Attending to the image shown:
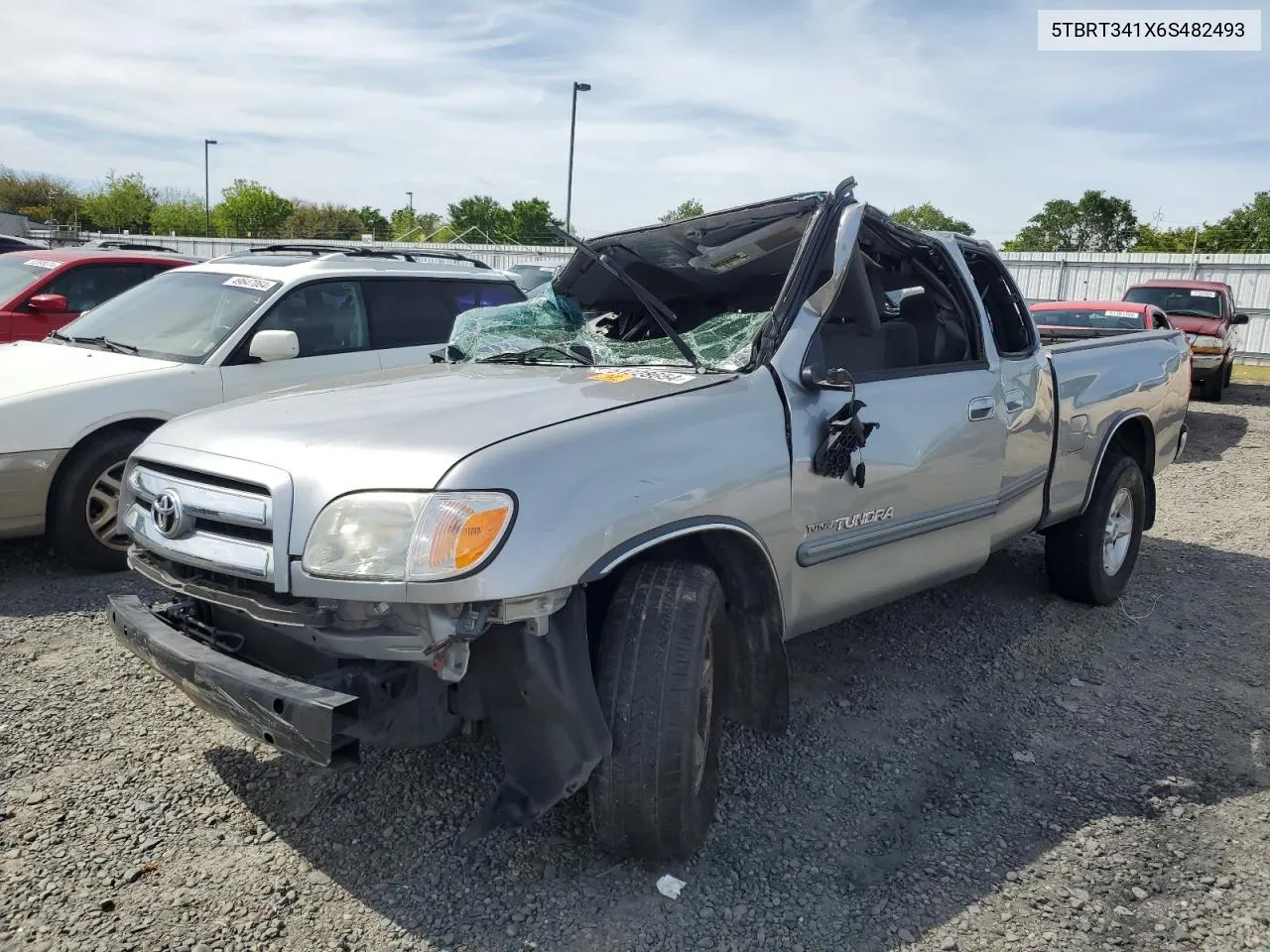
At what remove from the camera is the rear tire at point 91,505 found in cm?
484

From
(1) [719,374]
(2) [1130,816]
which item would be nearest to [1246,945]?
(2) [1130,816]

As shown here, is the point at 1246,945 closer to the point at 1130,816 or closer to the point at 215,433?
the point at 1130,816

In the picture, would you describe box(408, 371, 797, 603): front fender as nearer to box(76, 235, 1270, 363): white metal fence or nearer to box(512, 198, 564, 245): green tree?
box(76, 235, 1270, 363): white metal fence

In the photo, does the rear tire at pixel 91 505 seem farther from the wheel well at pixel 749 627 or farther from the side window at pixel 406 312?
the wheel well at pixel 749 627

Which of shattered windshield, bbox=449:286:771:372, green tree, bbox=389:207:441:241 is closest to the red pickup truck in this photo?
shattered windshield, bbox=449:286:771:372

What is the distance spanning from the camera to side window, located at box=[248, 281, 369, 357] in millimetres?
5719

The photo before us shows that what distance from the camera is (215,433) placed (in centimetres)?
279

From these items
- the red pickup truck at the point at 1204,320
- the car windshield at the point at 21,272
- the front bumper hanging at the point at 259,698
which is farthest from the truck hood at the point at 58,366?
the red pickup truck at the point at 1204,320

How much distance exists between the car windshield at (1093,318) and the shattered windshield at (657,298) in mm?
8733

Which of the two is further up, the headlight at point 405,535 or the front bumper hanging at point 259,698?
the headlight at point 405,535

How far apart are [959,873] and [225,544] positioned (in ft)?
7.34

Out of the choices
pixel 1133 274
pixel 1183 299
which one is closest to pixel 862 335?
pixel 1183 299

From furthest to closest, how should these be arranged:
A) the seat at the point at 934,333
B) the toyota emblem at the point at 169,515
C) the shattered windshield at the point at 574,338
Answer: the seat at the point at 934,333 → the shattered windshield at the point at 574,338 → the toyota emblem at the point at 169,515

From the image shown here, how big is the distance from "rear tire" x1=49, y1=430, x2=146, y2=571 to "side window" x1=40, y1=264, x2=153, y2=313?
118 inches
